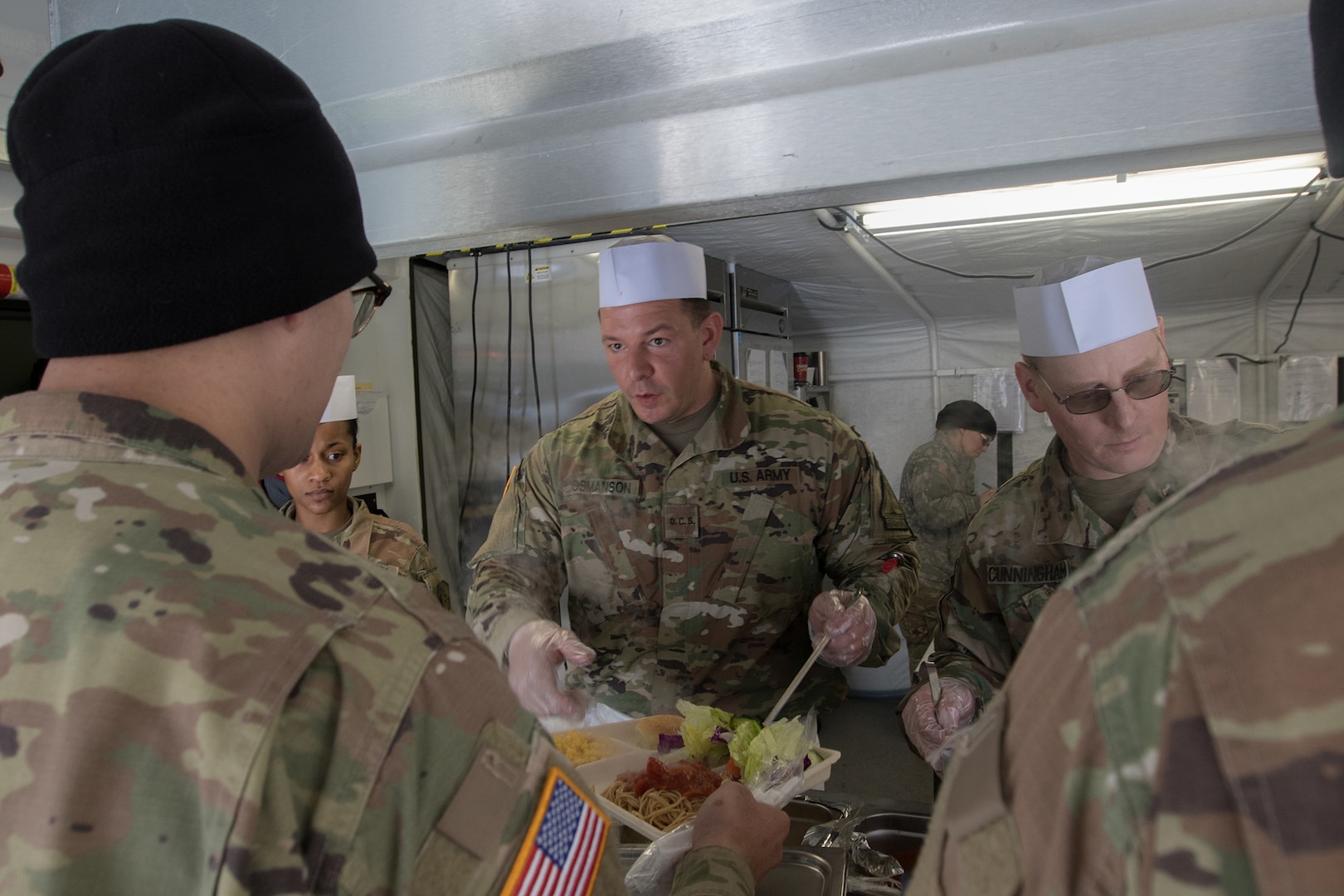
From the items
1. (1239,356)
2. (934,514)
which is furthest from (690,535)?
(1239,356)

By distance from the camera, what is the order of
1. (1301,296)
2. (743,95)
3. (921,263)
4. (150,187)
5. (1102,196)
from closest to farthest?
(150,187), (743,95), (1102,196), (921,263), (1301,296)

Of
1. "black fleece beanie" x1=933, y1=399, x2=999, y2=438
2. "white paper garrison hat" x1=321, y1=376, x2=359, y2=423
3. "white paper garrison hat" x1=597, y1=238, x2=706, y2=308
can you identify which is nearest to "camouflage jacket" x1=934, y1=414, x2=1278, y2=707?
"white paper garrison hat" x1=597, y1=238, x2=706, y2=308

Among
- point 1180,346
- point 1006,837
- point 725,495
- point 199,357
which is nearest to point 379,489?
point 725,495

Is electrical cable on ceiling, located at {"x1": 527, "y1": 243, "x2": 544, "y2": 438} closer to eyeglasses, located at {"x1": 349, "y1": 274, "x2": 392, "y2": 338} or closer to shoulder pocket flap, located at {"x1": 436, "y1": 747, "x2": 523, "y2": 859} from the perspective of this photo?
eyeglasses, located at {"x1": 349, "y1": 274, "x2": 392, "y2": 338}

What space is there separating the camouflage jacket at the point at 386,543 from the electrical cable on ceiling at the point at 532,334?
1.15 meters

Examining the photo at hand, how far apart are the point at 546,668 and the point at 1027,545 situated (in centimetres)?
124

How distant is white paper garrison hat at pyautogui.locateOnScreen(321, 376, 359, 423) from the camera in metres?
2.78

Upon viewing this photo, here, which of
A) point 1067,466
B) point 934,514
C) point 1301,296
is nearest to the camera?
point 1067,466

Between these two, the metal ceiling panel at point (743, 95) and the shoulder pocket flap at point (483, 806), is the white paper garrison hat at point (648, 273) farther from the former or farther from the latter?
the shoulder pocket flap at point (483, 806)

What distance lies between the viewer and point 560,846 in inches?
28.3

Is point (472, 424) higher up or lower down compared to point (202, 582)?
higher up

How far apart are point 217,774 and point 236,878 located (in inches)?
2.8

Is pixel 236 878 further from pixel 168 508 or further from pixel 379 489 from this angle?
pixel 379 489

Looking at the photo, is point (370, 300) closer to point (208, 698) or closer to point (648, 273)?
point (208, 698)
